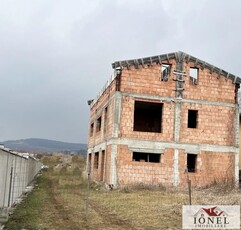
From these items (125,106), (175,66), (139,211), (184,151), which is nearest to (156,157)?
(184,151)

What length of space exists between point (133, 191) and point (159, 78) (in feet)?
23.1

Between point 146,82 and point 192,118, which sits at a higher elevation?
point 146,82

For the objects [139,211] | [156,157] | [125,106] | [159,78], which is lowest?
[139,211]

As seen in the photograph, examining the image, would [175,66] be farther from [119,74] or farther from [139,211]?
[139,211]

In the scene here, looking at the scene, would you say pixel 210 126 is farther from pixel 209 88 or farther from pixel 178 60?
pixel 178 60

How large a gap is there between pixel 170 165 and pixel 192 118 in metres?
3.97

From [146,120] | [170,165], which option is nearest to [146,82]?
[170,165]

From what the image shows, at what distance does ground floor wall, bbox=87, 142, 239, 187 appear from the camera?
20859 mm

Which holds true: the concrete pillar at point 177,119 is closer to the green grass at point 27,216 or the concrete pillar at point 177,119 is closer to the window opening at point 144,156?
the window opening at point 144,156

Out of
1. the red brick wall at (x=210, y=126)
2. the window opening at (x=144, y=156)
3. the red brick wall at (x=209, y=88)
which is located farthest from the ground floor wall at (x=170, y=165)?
the red brick wall at (x=209, y=88)

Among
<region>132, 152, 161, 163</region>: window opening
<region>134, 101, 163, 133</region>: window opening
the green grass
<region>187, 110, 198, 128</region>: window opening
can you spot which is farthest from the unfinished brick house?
the green grass

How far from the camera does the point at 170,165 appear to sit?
70.3ft

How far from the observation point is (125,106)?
846 inches

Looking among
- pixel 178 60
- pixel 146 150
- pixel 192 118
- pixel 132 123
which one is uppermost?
pixel 178 60
